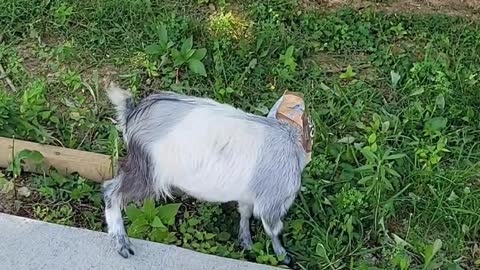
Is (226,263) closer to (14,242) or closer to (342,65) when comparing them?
(14,242)

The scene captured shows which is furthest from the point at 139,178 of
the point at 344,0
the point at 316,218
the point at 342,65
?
the point at 344,0

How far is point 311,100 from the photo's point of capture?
405 centimetres

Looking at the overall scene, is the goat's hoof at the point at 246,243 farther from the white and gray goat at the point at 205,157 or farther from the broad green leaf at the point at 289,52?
the broad green leaf at the point at 289,52

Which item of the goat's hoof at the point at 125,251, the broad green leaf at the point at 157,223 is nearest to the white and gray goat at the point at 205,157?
the goat's hoof at the point at 125,251

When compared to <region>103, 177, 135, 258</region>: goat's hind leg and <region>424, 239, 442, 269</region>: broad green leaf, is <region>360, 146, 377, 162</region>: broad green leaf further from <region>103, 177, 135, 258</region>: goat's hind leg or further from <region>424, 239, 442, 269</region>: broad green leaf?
<region>103, 177, 135, 258</region>: goat's hind leg

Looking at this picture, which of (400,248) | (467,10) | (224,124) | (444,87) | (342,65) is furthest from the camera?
(467,10)

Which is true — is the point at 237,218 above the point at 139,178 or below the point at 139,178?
below

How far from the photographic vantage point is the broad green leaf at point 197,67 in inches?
162

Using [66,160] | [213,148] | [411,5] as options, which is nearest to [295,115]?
[213,148]

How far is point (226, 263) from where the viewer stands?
10.2ft

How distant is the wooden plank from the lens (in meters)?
3.54

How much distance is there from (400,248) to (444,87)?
3.53 feet

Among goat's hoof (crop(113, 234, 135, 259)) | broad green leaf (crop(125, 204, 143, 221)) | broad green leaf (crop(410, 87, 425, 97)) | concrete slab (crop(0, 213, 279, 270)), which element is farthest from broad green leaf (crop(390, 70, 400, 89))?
goat's hoof (crop(113, 234, 135, 259))

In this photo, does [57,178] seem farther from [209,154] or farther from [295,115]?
[295,115]
